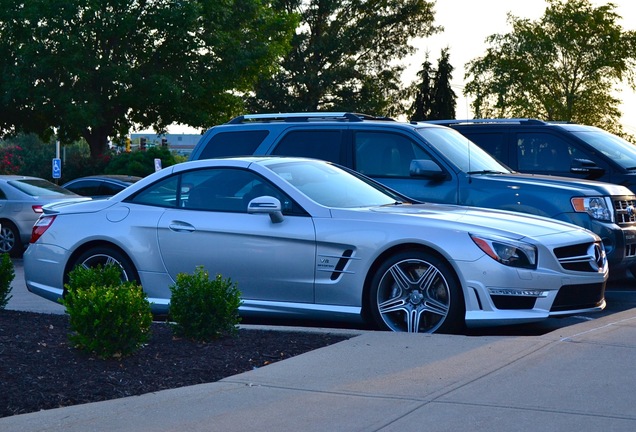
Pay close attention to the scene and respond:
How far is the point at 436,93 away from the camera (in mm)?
65000

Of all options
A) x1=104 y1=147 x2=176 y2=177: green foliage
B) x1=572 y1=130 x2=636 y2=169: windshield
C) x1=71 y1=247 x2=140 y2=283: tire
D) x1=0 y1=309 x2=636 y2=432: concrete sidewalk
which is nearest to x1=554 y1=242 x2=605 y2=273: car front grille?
x1=0 y1=309 x2=636 y2=432: concrete sidewalk

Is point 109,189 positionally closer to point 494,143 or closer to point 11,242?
point 11,242

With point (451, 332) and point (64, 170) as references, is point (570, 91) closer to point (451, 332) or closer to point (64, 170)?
point (64, 170)

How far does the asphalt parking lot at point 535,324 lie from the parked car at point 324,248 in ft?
1.67

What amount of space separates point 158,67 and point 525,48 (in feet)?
A: 110

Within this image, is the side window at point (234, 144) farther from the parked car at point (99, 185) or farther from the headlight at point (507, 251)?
the parked car at point (99, 185)

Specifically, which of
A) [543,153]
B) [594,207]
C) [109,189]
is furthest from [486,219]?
[109,189]

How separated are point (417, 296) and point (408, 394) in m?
2.33

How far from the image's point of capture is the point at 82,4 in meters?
38.2

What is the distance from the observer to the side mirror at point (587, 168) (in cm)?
1291

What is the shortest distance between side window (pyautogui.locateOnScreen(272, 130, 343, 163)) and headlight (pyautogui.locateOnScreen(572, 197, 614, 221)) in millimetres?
2680

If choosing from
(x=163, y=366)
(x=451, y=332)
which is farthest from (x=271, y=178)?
(x=163, y=366)

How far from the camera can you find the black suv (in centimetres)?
1311

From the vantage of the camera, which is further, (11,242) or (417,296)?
(11,242)
